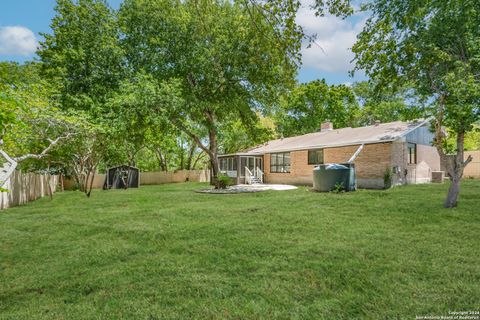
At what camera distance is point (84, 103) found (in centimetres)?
1532

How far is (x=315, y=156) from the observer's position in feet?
65.6

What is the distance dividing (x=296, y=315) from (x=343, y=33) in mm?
4878

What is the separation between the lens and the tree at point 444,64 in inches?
254

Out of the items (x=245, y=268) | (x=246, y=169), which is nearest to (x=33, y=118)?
(x=245, y=268)

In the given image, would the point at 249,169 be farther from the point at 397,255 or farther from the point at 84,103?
the point at 397,255

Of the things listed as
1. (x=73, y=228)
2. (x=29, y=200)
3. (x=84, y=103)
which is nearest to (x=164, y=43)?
(x=84, y=103)

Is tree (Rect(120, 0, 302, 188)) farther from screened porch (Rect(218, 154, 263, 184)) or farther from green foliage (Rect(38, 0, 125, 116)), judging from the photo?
screened porch (Rect(218, 154, 263, 184))

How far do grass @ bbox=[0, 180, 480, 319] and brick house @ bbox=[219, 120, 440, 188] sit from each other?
9187 mm

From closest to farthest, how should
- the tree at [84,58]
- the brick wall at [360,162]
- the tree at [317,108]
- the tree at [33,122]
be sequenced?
the tree at [33,122] → the tree at [84,58] → the brick wall at [360,162] → the tree at [317,108]

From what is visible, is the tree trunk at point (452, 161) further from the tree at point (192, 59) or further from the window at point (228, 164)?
the window at point (228, 164)

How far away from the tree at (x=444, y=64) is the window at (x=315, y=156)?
11.0 meters

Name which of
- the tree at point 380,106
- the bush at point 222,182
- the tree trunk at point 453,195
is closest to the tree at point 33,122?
the bush at point 222,182

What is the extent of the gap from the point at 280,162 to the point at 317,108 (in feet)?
46.9

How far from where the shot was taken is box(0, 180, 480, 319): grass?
2891mm
